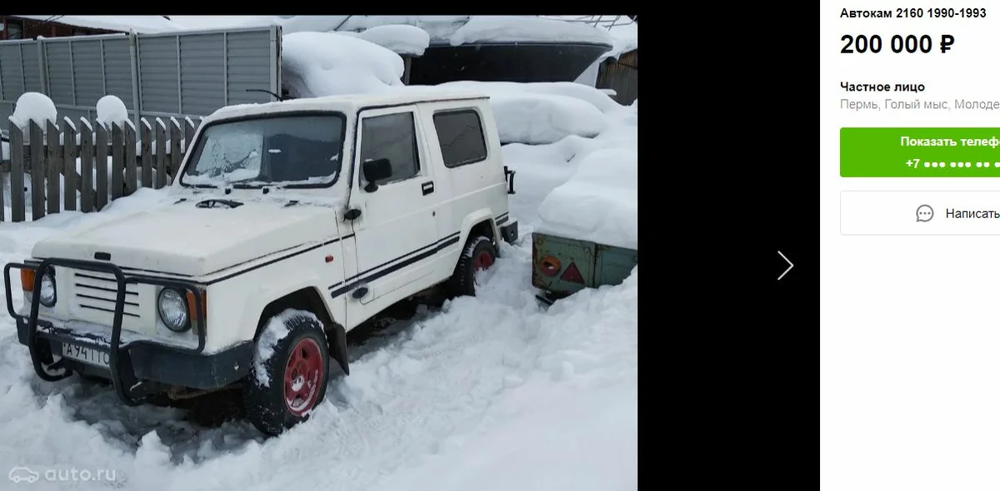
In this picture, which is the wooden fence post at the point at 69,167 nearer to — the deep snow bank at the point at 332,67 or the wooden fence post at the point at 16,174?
the wooden fence post at the point at 16,174

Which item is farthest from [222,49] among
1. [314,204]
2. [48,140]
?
[314,204]

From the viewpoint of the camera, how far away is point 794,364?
1.71 metres

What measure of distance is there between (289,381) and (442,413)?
81 centimetres

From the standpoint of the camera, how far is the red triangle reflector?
4.79m

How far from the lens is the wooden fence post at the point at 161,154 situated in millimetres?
8203

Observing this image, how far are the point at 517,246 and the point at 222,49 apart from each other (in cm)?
659

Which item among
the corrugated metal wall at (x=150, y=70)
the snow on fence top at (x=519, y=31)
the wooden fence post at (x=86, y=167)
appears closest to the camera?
the wooden fence post at (x=86, y=167)

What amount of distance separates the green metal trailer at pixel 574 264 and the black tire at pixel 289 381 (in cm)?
180

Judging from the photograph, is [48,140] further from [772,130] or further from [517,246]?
[772,130]

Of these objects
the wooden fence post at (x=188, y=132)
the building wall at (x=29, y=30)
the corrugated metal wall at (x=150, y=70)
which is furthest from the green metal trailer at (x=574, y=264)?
the building wall at (x=29, y=30)

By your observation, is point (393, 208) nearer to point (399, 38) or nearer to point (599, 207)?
point (599, 207)

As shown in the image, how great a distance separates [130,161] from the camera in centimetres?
803
